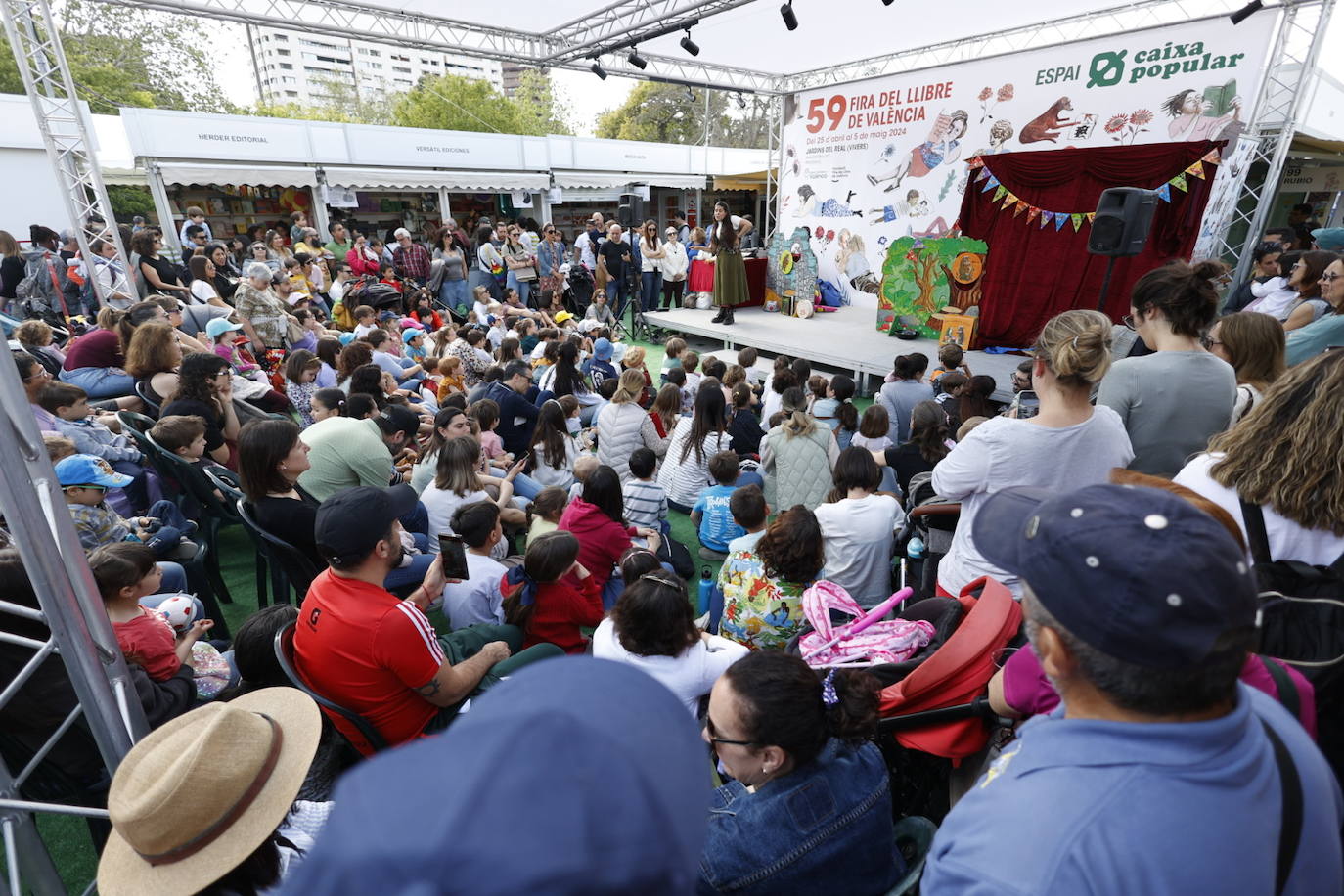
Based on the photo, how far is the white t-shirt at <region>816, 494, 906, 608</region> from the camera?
9.05 feet

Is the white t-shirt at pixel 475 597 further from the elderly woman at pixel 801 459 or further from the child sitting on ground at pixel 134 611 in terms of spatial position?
the elderly woman at pixel 801 459

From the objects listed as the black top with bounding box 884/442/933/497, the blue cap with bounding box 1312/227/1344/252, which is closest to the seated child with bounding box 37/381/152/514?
the black top with bounding box 884/442/933/497

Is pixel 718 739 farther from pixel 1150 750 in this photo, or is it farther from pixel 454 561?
pixel 454 561

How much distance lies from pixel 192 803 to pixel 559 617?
1569mm

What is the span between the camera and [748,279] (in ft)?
36.2

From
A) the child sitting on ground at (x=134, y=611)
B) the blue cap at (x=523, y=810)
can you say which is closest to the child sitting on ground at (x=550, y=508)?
the child sitting on ground at (x=134, y=611)

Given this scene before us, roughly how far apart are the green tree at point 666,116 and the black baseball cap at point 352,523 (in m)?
42.0

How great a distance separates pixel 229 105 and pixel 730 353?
39928mm

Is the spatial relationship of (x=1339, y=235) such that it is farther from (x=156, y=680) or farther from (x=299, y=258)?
(x=299, y=258)

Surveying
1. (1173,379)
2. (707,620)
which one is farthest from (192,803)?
(1173,379)

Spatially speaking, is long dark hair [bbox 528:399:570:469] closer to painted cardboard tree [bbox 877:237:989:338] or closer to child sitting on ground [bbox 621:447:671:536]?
child sitting on ground [bbox 621:447:671:536]

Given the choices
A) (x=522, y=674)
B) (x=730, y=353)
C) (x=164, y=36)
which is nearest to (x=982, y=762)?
(x=522, y=674)

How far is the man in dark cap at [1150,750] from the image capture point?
2.29ft

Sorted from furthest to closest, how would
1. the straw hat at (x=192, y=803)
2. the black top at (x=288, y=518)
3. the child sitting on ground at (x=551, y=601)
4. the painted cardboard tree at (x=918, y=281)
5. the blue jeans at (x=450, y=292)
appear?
the blue jeans at (x=450, y=292) < the painted cardboard tree at (x=918, y=281) < the black top at (x=288, y=518) < the child sitting on ground at (x=551, y=601) < the straw hat at (x=192, y=803)
